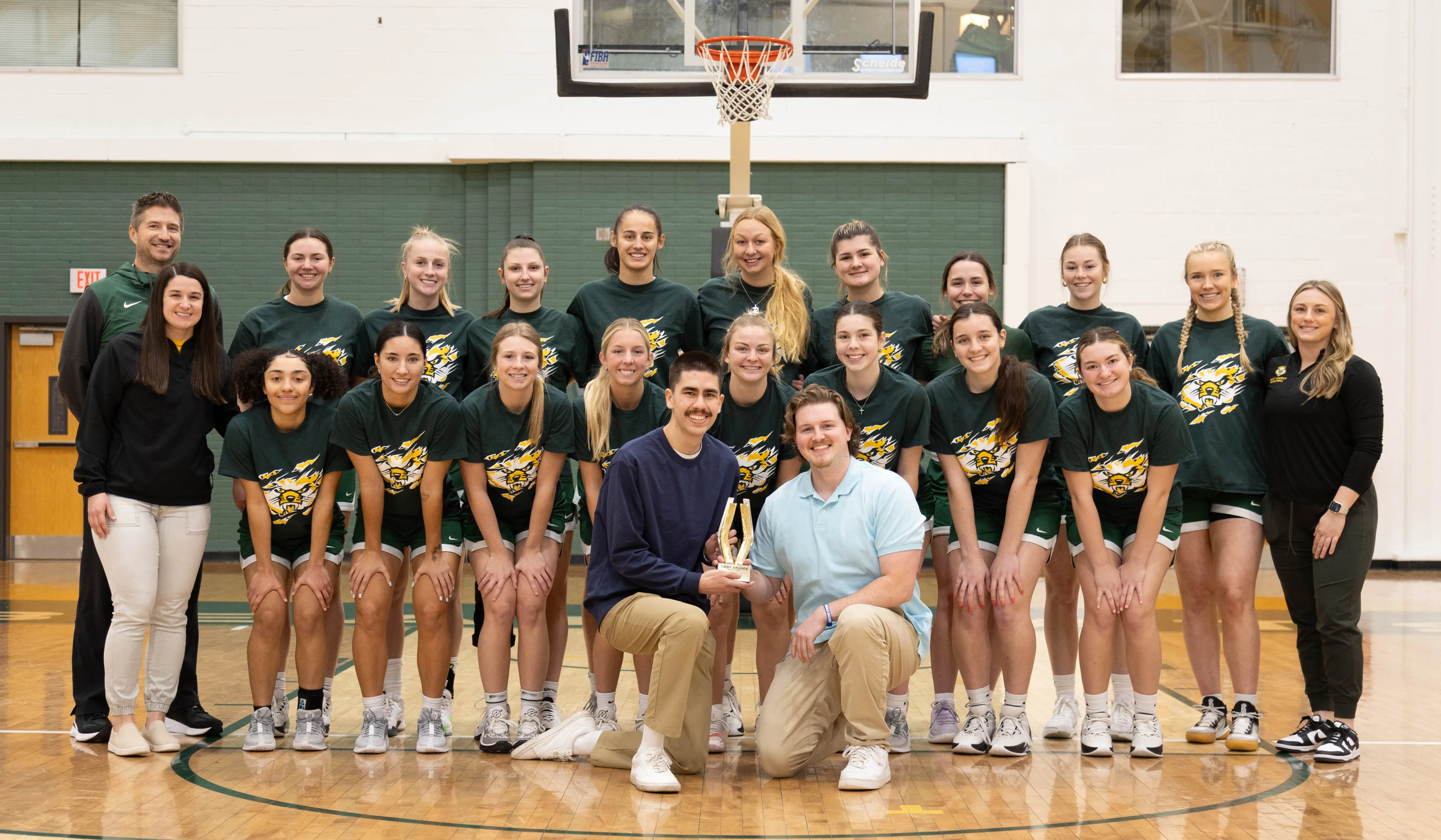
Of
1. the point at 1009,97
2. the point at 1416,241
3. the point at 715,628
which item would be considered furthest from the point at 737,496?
the point at 1416,241

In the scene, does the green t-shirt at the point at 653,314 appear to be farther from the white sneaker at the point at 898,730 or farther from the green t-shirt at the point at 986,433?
the white sneaker at the point at 898,730

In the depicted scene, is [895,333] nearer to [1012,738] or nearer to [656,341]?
[656,341]

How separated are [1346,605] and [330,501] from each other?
11.7 ft

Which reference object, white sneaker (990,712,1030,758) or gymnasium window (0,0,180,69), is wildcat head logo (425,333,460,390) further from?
gymnasium window (0,0,180,69)

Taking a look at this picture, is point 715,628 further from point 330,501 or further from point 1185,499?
point 1185,499

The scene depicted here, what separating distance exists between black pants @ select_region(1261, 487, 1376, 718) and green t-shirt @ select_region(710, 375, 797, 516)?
1753mm

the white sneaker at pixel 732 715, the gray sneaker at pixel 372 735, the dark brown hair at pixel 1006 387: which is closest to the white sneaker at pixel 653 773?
the white sneaker at pixel 732 715

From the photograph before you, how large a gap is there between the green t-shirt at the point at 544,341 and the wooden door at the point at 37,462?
7304 millimetres

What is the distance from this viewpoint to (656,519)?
3.97 meters

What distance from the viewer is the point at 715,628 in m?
4.20

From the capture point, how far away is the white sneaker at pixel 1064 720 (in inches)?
177

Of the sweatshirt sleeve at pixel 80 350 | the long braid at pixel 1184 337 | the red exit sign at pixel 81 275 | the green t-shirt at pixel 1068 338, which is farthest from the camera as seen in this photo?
the red exit sign at pixel 81 275

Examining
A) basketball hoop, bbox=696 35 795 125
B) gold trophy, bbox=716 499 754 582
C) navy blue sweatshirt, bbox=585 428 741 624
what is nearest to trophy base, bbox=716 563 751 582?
gold trophy, bbox=716 499 754 582

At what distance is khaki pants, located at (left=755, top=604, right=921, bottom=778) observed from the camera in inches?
150
